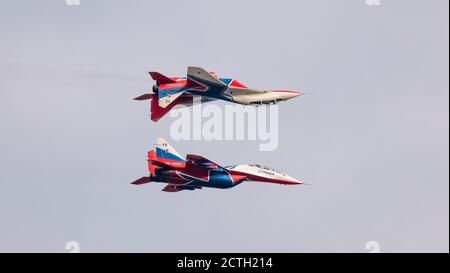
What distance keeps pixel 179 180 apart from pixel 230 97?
8.88 m

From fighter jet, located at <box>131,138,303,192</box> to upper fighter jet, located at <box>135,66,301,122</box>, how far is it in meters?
4.62

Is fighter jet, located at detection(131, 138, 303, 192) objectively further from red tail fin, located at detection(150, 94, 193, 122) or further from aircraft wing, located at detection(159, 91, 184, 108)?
aircraft wing, located at detection(159, 91, 184, 108)

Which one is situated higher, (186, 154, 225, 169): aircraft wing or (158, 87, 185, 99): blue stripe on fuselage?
(158, 87, 185, 99): blue stripe on fuselage

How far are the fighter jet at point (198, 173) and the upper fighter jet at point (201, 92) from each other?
4.62 m

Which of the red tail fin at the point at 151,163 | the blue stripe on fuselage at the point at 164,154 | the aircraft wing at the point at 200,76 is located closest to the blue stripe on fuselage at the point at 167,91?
the aircraft wing at the point at 200,76

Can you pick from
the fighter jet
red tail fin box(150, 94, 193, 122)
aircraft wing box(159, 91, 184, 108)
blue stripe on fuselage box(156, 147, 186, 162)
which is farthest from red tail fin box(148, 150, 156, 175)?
aircraft wing box(159, 91, 184, 108)

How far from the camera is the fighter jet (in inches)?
5404

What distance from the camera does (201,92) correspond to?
13875 cm

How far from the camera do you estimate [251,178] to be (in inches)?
5507

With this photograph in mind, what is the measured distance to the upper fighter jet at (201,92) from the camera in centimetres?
13738
